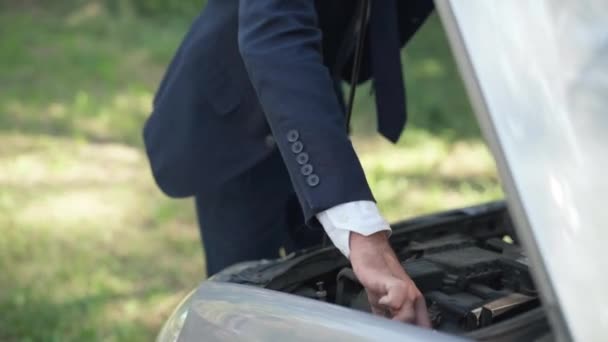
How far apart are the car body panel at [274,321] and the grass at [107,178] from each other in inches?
94.3

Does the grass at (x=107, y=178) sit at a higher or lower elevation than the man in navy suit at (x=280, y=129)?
lower

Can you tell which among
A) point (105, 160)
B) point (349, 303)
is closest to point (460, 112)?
point (105, 160)

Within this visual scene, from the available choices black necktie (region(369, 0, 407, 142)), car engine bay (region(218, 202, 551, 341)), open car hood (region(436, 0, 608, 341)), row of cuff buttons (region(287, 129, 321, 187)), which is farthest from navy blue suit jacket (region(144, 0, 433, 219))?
open car hood (region(436, 0, 608, 341))

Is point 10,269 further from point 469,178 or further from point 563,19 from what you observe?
point 563,19

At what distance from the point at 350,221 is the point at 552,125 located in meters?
0.46

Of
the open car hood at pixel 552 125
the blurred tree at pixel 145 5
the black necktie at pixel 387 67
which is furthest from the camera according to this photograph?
the blurred tree at pixel 145 5

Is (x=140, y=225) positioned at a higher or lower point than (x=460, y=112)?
higher

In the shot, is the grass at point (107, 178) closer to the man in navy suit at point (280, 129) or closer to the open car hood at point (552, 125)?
the man in navy suit at point (280, 129)

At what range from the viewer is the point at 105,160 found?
6.26m

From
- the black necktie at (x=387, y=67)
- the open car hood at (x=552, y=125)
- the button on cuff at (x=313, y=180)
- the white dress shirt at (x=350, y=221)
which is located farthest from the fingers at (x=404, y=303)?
the black necktie at (x=387, y=67)

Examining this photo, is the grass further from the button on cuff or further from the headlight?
the button on cuff

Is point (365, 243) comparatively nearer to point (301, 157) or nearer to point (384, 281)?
point (384, 281)

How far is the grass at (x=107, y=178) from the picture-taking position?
14.1 ft

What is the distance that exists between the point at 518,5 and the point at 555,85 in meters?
0.13
